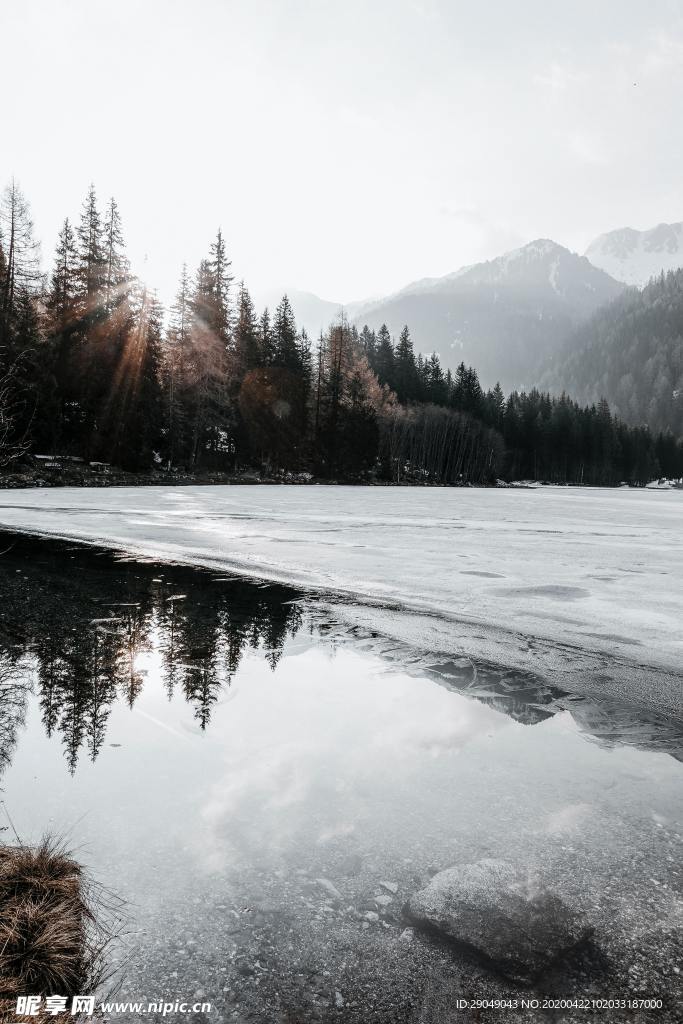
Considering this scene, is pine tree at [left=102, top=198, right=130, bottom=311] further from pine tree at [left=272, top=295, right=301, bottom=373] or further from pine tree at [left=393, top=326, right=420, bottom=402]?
pine tree at [left=393, top=326, right=420, bottom=402]

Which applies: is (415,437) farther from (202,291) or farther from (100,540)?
(100,540)

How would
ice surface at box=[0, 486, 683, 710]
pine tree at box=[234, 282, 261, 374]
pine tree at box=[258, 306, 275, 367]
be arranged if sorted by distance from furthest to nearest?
pine tree at box=[258, 306, 275, 367] → pine tree at box=[234, 282, 261, 374] → ice surface at box=[0, 486, 683, 710]

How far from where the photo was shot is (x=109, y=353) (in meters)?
41.1

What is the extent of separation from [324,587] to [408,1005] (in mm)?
7266

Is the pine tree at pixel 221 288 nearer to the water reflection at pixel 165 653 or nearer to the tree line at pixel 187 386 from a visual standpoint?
the tree line at pixel 187 386

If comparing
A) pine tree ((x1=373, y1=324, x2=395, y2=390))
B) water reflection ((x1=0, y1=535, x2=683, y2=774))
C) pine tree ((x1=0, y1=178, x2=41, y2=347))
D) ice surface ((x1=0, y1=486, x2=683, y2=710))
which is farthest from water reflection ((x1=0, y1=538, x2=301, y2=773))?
pine tree ((x1=373, y1=324, x2=395, y2=390))

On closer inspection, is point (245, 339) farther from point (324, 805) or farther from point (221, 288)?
point (324, 805)

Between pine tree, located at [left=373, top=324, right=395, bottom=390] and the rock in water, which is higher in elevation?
pine tree, located at [left=373, top=324, right=395, bottom=390]

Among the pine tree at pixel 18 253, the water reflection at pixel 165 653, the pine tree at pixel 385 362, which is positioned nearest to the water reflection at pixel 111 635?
the water reflection at pixel 165 653

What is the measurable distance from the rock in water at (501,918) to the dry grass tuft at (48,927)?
1226 millimetres

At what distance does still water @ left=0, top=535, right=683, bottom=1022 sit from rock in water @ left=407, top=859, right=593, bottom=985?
67 mm

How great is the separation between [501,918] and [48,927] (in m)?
1.73

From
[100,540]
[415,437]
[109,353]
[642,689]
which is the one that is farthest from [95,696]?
[415,437]

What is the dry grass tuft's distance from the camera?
6.40ft
